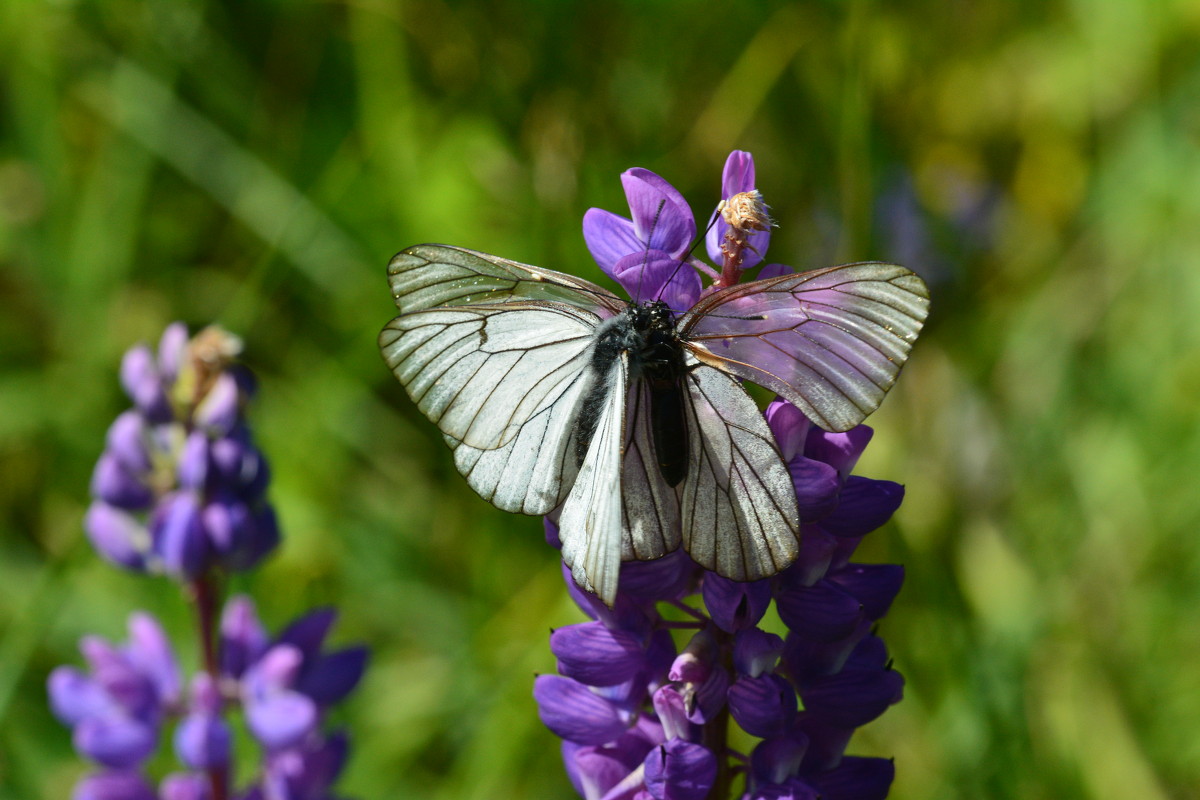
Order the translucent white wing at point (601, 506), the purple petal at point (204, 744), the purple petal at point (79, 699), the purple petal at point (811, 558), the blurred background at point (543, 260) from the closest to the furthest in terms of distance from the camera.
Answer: the translucent white wing at point (601, 506) < the purple petal at point (811, 558) < the purple petal at point (204, 744) < the purple petal at point (79, 699) < the blurred background at point (543, 260)

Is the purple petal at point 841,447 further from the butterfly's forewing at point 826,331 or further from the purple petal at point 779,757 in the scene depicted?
the purple petal at point 779,757

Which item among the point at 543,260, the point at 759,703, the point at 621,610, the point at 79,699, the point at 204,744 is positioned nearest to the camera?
the point at 759,703

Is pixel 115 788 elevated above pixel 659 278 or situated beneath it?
situated beneath

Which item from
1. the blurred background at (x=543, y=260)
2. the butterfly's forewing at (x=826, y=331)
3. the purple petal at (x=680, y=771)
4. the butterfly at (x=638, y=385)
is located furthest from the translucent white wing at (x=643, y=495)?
the blurred background at (x=543, y=260)

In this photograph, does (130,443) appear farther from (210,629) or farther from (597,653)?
(597,653)

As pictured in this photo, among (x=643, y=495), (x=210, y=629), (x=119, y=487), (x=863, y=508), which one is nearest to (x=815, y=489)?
(x=863, y=508)

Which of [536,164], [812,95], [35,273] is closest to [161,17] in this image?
[35,273]
